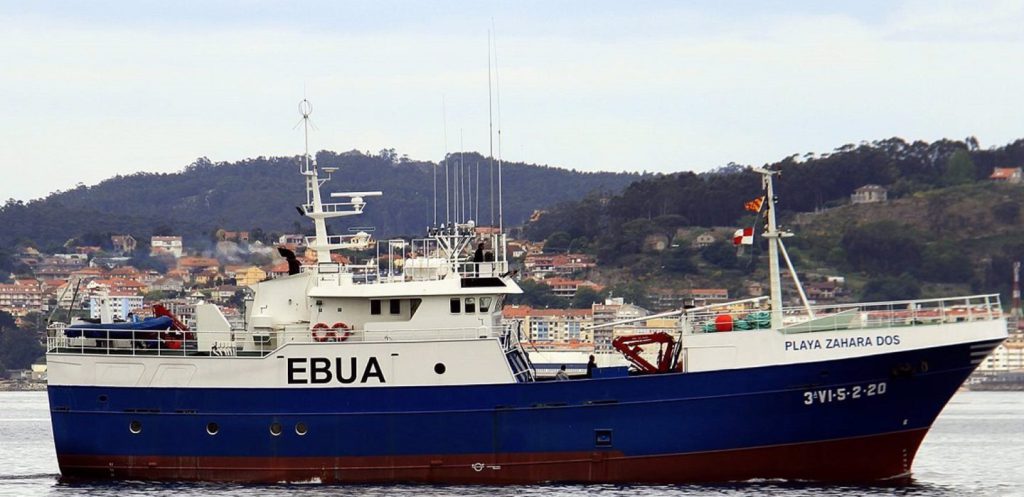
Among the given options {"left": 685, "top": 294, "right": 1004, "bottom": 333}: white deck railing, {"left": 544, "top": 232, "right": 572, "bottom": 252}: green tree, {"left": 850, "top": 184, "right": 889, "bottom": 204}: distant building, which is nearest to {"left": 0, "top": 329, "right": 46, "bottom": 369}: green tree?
{"left": 544, "top": 232, "right": 572, "bottom": 252}: green tree

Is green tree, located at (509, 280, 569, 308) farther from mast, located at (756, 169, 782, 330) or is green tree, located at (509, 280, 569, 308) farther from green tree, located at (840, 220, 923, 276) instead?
mast, located at (756, 169, 782, 330)

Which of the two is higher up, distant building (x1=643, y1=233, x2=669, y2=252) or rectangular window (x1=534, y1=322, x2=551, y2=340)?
distant building (x1=643, y1=233, x2=669, y2=252)

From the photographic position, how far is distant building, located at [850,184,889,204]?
141375 mm

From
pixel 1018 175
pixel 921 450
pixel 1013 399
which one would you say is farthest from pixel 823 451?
pixel 1018 175

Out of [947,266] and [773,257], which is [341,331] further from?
[947,266]

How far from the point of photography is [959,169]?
144000 mm

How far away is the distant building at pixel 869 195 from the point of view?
14138cm

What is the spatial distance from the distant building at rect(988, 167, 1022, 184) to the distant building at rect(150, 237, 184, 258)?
211ft

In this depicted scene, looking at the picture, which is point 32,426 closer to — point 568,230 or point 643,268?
→ point 643,268

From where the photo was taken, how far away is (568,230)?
487 feet

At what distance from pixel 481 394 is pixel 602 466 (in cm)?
279

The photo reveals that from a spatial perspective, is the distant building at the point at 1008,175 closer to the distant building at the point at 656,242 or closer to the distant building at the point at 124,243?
the distant building at the point at 656,242

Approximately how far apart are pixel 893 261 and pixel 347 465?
92819 millimetres

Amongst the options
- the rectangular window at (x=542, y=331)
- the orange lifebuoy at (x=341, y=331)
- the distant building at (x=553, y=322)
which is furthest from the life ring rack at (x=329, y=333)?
the rectangular window at (x=542, y=331)
